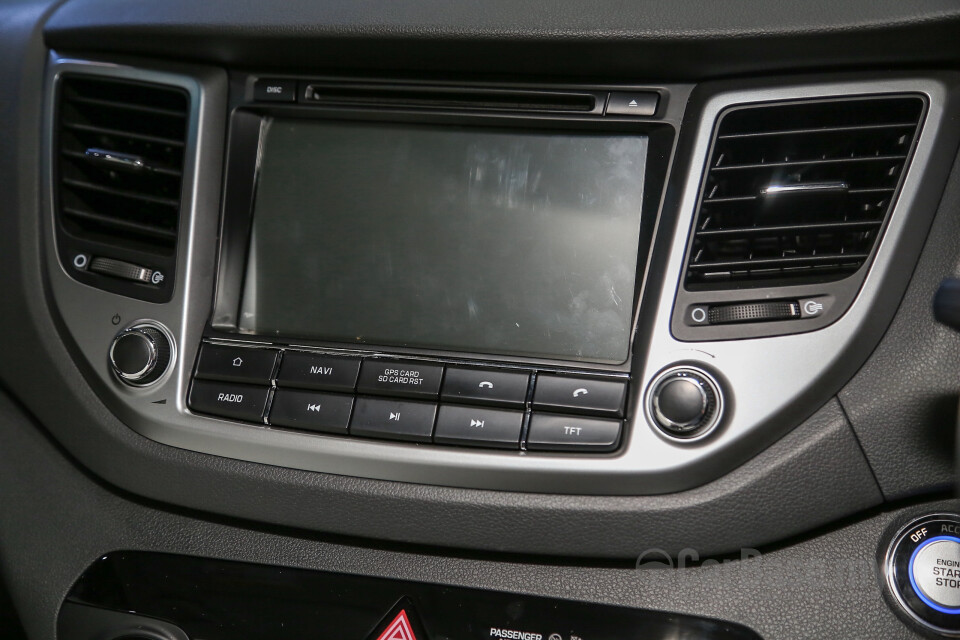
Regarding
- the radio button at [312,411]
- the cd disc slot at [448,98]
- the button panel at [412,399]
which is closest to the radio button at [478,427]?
the button panel at [412,399]

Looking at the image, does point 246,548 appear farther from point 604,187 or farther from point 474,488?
point 604,187

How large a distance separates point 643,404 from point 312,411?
1.34ft

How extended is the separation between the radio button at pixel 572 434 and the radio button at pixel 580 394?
1 centimetres

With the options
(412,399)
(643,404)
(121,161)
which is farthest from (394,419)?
(121,161)

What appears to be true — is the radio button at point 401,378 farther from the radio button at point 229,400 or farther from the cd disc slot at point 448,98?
the cd disc slot at point 448,98

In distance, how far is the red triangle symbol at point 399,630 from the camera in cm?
100

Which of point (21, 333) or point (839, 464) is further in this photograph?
point (21, 333)

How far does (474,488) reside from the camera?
979mm

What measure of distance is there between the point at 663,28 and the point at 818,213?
0.28m

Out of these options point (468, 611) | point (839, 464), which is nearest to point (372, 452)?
point (468, 611)

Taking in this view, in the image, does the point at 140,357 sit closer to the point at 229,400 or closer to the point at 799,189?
the point at 229,400

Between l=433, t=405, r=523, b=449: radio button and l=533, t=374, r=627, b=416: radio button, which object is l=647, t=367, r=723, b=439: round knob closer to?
l=533, t=374, r=627, b=416: radio button

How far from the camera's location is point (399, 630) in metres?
1.00

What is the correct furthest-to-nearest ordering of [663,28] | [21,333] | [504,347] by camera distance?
[21,333] → [504,347] → [663,28]
